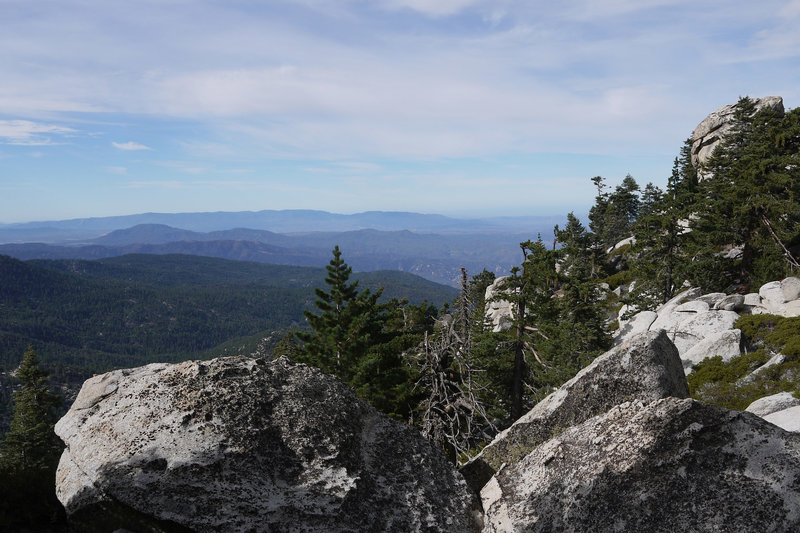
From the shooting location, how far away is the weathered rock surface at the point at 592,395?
7.12 m

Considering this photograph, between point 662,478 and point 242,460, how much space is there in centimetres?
509

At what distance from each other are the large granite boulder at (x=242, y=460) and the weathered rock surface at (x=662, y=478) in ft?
4.14

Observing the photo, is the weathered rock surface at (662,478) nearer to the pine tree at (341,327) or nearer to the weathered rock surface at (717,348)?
the pine tree at (341,327)

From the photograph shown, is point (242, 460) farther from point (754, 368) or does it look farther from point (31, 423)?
point (31, 423)

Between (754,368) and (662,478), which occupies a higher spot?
(662,478)

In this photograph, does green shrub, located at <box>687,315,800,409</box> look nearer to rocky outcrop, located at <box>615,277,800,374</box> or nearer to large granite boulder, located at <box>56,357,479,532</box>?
rocky outcrop, located at <box>615,277,800,374</box>

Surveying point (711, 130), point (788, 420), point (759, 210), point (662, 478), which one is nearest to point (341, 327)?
point (788, 420)

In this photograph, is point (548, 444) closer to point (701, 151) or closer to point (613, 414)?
point (613, 414)

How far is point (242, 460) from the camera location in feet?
18.5

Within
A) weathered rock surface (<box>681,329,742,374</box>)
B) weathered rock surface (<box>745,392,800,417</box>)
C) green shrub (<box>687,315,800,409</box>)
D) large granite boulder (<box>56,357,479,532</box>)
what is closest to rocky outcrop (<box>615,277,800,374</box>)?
weathered rock surface (<box>681,329,742,374</box>)

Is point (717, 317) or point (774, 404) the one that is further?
point (717, 317)

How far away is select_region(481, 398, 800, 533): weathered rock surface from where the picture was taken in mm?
4480

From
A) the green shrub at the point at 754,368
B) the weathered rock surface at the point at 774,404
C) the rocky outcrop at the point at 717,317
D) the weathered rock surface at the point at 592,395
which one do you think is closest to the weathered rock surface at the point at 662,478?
the weathered rock surface at the point at 592,395

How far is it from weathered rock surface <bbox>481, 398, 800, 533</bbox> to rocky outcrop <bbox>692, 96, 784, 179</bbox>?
81.2 metres
